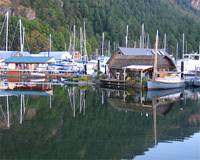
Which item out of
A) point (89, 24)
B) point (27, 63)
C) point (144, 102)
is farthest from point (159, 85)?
point (89, 24)

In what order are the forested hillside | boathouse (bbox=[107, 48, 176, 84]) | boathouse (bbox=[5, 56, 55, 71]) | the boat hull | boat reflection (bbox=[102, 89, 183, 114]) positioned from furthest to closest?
the forested hillside
boathouse (bbox=[5, 56, 55, 71])
boathouse (bbox=[107, 48, 176, 84])
the boat hull
boat reflection (bbox=[102, 89, 183, 114])

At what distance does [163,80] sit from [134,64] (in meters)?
6.64

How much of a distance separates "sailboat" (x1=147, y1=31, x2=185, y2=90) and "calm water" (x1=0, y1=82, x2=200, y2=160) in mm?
6884

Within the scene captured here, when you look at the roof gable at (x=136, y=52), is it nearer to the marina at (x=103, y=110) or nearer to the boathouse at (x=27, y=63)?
the marina at (x=103, y=110)

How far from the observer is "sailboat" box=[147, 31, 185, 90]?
58062mm

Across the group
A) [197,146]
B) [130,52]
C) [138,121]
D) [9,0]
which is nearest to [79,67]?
[130,52]

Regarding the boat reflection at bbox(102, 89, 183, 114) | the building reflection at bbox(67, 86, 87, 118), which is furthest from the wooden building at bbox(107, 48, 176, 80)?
the building reflection at bbox(67, 86, 87, 118)

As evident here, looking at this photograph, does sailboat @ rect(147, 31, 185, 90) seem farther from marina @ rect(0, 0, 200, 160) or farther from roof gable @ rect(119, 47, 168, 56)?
roof gable @ rect(119, 47, 168, 56)

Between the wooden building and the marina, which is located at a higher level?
the wooden building

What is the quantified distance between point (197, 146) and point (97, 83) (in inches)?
1592

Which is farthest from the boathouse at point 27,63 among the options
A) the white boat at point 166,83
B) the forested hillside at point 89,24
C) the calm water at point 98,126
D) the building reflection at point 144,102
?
the calm water at point 98,126

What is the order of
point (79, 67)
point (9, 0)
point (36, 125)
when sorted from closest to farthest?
point (36, 125), point (79, 67), point (9, 0)

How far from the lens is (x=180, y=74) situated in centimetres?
6650

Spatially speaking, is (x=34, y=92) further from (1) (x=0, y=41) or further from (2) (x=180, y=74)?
(1) (x=0, y=41)
